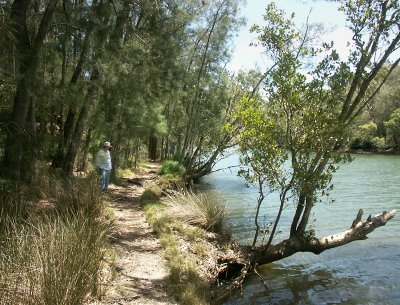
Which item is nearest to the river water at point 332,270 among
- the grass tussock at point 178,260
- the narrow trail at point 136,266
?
the grass tussock at point 178,260

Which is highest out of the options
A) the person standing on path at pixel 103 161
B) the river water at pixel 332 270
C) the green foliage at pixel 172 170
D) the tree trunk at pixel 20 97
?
the tree trunk at pixel 20 97

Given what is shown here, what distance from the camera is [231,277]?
833 centimetres

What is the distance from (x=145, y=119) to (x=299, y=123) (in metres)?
13.7

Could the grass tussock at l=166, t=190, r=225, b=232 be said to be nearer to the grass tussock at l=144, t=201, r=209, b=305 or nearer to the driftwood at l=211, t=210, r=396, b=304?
the grass tussock at l=144, t=201, r=209, b=305

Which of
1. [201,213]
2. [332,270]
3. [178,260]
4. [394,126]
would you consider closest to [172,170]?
[201,213]

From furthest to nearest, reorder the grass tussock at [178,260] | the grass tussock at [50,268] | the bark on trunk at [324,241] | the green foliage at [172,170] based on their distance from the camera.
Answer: the green foliage at [172,170]
the bark on trunk at [324,241]
the grass tussock at [178,260]
the grass tussock at [50,268]

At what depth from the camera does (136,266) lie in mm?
6984

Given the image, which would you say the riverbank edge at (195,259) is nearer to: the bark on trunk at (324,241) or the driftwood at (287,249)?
the driftwood at (287,249)

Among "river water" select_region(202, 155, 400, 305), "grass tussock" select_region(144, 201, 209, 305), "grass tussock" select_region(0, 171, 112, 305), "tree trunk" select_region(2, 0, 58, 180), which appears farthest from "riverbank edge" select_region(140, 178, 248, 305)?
"tree trunk" select_region(2, 0, 58, 180)

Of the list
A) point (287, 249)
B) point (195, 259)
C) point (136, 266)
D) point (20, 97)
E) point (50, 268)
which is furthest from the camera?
point (287, 249)

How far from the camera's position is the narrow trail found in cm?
567

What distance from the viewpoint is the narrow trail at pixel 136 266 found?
5672 mm

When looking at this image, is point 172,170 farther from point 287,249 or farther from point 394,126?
point 394,126

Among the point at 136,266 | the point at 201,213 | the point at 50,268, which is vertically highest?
the point at 50,268
